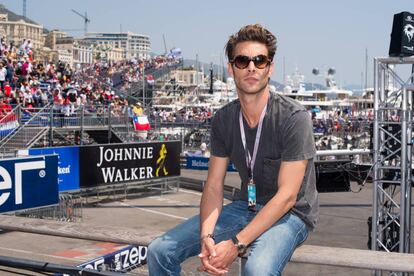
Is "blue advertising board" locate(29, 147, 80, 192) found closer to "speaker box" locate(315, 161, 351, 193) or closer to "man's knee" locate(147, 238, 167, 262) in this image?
"speaker box" locate(315, 161, 351, 193)

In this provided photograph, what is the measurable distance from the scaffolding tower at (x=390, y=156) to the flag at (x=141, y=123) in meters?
15.1

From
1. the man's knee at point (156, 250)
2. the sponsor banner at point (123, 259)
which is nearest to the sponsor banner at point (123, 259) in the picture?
the sponsor banner at point (123, 259)

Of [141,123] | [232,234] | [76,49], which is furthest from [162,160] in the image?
[76,49]

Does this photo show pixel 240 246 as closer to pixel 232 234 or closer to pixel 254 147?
pixel 232 234

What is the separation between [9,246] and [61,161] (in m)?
5.37

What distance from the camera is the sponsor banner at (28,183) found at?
43.3 ft

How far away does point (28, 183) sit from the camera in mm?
13992

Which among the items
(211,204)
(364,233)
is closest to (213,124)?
(211,204)

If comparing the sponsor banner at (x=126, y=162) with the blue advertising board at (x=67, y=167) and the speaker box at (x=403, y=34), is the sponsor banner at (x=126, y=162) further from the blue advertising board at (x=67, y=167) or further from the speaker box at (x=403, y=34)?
the speaker box at (x=403, y=34)

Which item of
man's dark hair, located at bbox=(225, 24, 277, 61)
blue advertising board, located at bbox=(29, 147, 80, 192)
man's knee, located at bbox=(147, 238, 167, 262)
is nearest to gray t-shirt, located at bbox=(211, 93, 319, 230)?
man's dark hair, located at bbox=(225, 24, 277, 61)

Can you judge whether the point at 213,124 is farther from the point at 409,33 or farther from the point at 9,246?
the point at 9,246

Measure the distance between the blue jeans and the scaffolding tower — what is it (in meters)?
7.19

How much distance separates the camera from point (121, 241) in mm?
Answer: 3424

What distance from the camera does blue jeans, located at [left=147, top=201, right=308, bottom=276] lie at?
112 inches
